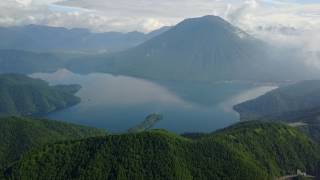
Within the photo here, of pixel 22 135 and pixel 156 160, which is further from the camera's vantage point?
pixel 22 135

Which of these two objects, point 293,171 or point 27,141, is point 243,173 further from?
point 27,141

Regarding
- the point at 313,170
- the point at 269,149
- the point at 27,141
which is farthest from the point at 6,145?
the point at 313,170

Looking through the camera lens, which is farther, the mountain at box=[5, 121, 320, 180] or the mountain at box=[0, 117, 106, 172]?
the mountain at box=[0, 117, 106, 172]

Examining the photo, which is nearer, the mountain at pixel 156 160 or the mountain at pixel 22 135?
the mountain at pixel 156 160

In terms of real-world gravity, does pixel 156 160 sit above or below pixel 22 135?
above
